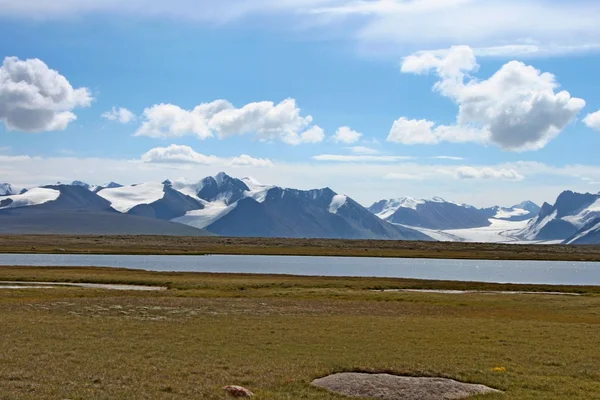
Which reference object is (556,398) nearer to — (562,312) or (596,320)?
(596,320)

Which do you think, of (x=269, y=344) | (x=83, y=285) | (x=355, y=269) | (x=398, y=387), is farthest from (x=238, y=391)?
(x=355, y=269)

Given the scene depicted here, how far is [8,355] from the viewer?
30.2 metres

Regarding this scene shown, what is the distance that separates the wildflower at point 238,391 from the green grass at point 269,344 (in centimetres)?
44

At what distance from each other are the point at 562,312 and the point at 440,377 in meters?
40.5

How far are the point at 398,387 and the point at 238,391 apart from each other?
661 centimetres

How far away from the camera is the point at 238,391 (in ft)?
78.0

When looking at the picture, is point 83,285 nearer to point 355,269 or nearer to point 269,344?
point 269,344

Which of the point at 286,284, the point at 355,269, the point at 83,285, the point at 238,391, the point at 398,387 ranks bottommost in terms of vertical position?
the point at 355,269

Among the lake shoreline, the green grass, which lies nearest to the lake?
the lake shoreline

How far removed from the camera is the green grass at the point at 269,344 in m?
25.5

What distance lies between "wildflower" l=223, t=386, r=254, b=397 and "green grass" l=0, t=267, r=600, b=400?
1.46 ft

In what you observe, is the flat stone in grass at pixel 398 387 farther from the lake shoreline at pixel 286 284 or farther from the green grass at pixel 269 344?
the lake shoreline at pixel 286 284

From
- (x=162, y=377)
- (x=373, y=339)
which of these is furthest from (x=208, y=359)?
(x=373, y=339)

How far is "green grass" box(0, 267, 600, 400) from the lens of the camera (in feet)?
83.7
